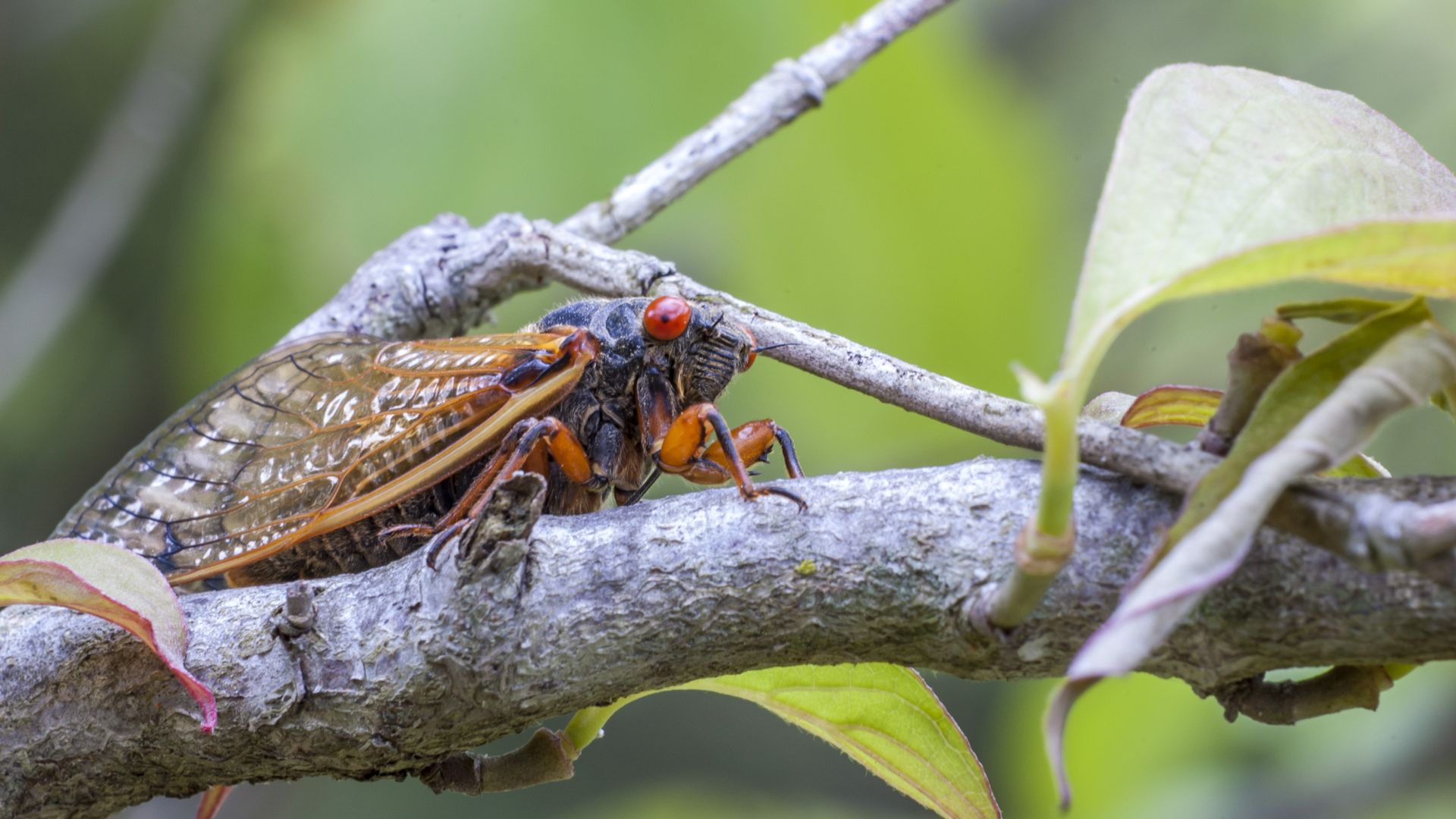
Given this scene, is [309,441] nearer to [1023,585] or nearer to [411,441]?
[411,441]

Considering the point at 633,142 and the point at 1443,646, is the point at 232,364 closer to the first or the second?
the point at 633,142

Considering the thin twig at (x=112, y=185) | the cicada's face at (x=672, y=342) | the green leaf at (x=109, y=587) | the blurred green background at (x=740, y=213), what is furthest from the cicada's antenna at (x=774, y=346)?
the thin twig at (x=112, y=185)

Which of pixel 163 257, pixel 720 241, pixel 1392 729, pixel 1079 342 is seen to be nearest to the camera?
pixel 1079 342

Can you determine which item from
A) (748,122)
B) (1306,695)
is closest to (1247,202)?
(1306,695)

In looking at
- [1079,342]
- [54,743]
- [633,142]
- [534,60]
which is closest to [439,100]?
[534,60]

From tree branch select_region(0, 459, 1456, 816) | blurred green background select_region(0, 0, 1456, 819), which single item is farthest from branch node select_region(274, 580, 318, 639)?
blurred green background select_region(0, 0, 1456, 819)
